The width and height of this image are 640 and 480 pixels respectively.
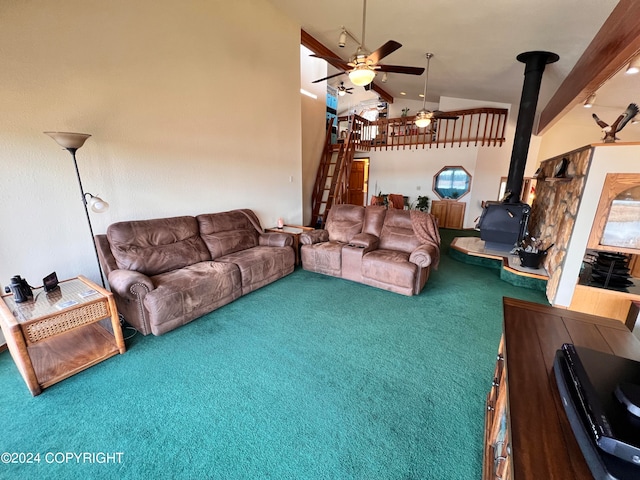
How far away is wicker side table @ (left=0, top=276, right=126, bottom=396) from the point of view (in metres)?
1.84

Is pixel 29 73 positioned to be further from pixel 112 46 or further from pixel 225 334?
pixel 225 334

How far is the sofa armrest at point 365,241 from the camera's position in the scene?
3.91 m

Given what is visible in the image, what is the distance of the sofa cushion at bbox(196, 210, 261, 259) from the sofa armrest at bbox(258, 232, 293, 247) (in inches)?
4.6

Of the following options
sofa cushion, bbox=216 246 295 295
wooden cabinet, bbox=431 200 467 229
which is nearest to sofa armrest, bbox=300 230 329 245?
sofa cushion, bbox=216 246 295 295

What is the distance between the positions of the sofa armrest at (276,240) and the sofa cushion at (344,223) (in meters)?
0.73

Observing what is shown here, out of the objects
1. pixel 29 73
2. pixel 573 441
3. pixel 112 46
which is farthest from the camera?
pixel 112 46

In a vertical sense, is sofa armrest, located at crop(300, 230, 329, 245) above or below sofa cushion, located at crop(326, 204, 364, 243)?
below

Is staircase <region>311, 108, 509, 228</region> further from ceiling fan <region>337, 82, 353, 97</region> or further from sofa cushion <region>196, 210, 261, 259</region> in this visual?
sofa cushion <region>196, 210, 261, 259</region>

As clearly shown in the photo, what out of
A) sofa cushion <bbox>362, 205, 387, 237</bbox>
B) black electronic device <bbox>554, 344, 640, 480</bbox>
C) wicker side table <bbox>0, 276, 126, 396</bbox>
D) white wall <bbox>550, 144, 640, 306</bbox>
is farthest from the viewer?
sofa cushion <bbox>362, 205, 387, 237</bbox>

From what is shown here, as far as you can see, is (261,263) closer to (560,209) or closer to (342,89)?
(560,209)

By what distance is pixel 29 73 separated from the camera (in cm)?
228

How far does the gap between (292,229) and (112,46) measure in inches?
134

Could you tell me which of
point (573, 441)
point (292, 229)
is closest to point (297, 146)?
point (292, 229)

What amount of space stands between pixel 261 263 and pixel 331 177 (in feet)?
14.3
